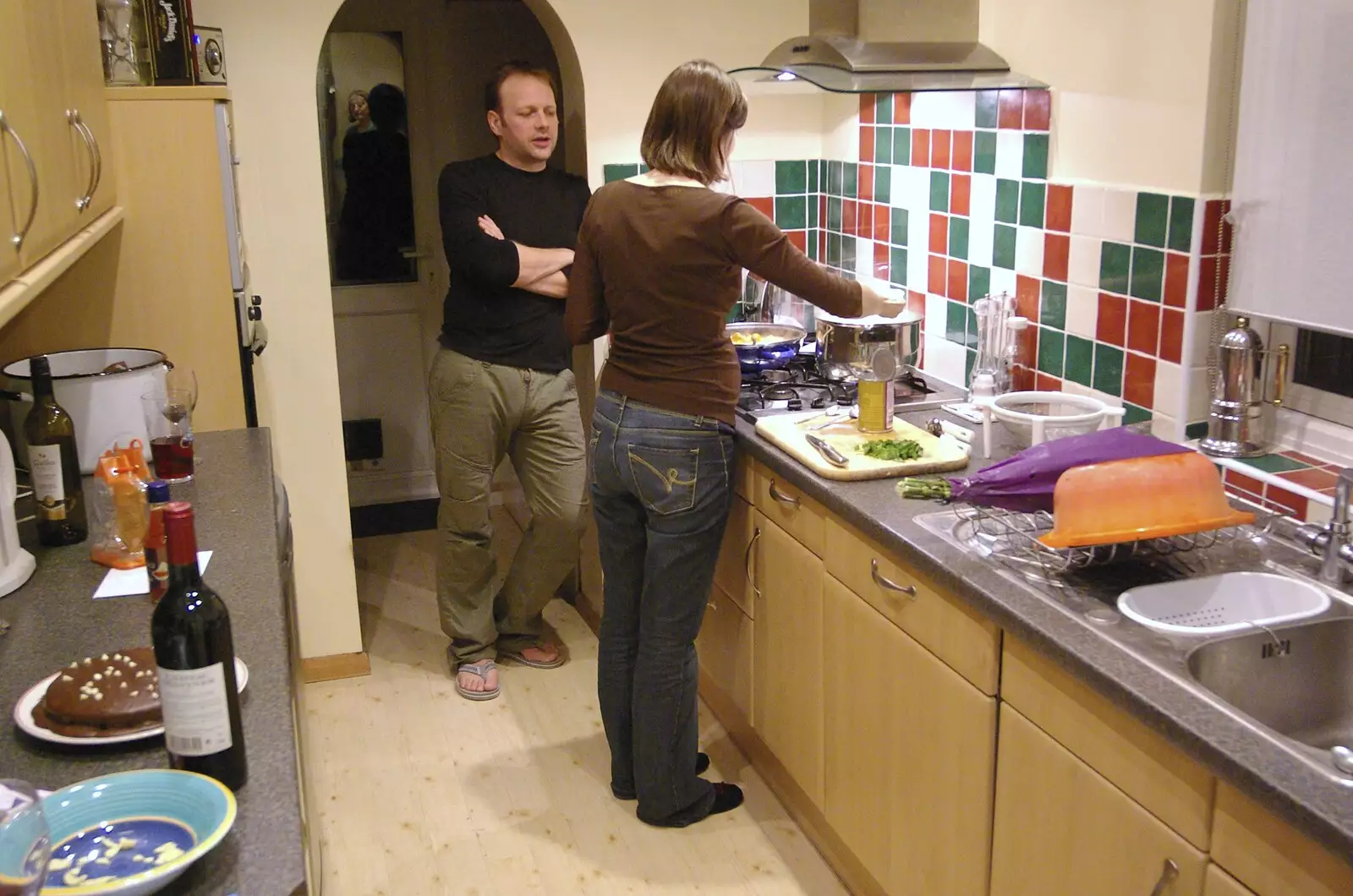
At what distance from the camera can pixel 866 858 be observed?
7.84 ft

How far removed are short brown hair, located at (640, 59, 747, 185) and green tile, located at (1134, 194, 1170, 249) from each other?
793 millimetres

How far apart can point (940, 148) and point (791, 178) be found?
0.66 metres

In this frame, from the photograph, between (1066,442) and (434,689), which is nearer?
(1066,442)

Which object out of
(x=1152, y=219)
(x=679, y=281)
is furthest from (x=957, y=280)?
(x=679, y=281)

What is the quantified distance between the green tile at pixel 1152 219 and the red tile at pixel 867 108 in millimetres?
1126

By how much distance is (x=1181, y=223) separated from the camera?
227 centimetres

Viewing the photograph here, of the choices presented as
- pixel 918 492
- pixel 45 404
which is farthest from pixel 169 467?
pixel 918 492

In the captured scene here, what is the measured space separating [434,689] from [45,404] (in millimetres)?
1624

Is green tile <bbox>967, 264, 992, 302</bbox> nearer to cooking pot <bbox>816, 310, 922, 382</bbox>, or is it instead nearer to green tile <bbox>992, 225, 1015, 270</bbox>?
green tile <bbox>992, 225, 1015, 270</bbox>

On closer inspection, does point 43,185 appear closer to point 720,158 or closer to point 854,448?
point 720,158

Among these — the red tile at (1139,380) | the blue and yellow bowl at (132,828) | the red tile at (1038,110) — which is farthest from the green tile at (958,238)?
the blue and yellow bowl at (132,828)

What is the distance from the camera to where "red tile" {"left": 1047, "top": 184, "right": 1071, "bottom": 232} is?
2588 millimetres

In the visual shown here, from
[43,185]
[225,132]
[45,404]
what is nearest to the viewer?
[43,185]

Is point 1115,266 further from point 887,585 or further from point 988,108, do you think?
point 887,585
